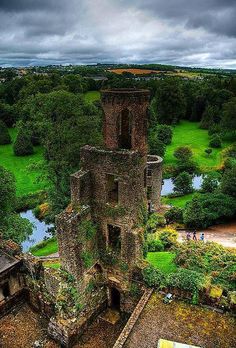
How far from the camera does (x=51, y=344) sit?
1630 centimetres

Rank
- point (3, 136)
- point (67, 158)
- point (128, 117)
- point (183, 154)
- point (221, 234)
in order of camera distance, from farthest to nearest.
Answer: point (3, 136) → point (183, 154) → point (221, 234) → point (67, 158) → point (128, 117)

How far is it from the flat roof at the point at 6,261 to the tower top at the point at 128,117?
8899 millimetres

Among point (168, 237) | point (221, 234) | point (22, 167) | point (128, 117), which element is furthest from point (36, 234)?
point (128, 117)

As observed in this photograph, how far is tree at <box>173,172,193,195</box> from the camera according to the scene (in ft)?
122

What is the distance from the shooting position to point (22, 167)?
4531cm

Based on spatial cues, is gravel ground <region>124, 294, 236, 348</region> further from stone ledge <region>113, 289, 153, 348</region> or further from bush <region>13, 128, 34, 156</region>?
bush <region>13, 128, 34, 156</region>

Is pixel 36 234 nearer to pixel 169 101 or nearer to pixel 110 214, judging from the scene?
pixel 110 214

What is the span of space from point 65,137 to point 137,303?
50.5ft

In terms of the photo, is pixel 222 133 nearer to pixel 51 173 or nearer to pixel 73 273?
pixel 51 173

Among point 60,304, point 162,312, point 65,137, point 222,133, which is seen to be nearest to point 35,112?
point 65,137

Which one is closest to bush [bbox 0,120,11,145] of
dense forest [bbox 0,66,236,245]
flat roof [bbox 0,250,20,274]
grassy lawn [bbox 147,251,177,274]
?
dense forest [bbox 0,66,236,245]

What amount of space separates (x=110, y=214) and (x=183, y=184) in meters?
22.0

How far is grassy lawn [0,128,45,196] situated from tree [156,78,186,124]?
89.0 feet

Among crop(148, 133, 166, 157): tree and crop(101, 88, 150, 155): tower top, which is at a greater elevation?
crop(101, 88, 150, 155): tower top
